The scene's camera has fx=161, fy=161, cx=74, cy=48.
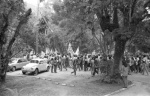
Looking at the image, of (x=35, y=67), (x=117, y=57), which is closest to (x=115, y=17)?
(x=117, y=57)

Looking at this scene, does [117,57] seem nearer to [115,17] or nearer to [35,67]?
[115,17]

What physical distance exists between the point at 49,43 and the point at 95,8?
3106 centimetres

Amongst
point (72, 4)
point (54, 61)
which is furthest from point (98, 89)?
point (54, 61)

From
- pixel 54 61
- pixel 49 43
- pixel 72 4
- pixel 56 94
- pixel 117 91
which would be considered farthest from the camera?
pixel 49 43

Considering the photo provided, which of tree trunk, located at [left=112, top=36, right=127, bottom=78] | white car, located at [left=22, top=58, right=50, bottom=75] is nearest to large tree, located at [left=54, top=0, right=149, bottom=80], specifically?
tree trunk, located at [left=112, top=36, right=127, bottom=78]

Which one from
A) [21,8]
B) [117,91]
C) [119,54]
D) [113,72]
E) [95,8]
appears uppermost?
[21,8]

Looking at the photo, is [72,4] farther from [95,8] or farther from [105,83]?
[105,83]

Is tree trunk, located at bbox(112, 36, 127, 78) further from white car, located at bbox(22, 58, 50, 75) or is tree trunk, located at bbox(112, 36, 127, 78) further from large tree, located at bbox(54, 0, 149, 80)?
white car, located at bbox(22, 58, 50, 75)

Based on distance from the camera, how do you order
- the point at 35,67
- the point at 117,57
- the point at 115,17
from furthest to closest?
the point at 35,67 → the point at 115,17 → the point at 117,57

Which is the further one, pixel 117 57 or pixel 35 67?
pixel 35 67

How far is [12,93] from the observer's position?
9.48m

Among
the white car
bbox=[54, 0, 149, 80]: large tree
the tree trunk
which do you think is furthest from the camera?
the white car

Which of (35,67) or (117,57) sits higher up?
(117,57)

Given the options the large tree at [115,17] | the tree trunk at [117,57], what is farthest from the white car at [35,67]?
the tree trunk at [117,57]
